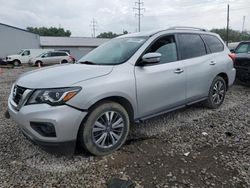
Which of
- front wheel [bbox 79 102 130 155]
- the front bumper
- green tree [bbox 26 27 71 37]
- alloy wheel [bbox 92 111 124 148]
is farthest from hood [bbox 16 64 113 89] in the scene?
green tree [bbox 26 27 71 37]

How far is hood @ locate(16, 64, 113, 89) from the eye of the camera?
3.18m

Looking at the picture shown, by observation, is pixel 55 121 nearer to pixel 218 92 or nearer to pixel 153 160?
pixel 153 160

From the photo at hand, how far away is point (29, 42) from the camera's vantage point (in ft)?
135

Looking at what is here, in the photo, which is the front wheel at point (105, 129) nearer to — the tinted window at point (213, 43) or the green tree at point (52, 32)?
the tinted window at point (213, 43)

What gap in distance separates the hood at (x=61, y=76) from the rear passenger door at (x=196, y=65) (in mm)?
1735

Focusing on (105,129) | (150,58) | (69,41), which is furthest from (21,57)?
(105,129)

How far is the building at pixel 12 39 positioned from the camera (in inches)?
1404

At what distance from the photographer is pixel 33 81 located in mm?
3348

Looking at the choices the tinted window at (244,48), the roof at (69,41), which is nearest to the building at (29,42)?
the roof at (69,41)

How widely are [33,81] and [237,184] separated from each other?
2.85 metres

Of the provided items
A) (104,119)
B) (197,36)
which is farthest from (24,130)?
(197,36)

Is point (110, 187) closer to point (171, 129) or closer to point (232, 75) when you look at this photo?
point (171, 129)

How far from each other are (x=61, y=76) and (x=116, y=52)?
A: 4.05ft

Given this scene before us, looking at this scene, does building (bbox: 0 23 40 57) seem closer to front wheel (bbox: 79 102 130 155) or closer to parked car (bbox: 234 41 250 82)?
parked car (bbox: 234 41 250 82)
